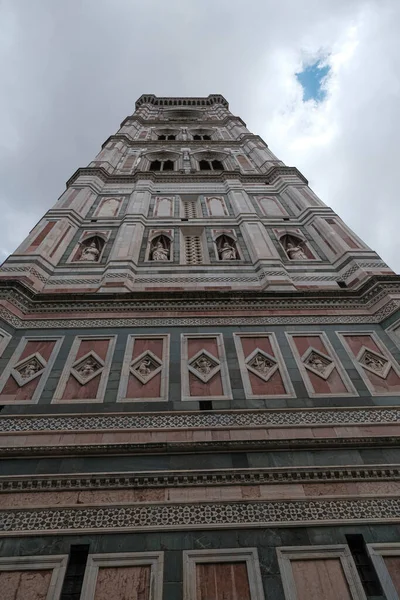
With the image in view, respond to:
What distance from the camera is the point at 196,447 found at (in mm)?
4172

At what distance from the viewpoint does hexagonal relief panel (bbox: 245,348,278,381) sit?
5.25m

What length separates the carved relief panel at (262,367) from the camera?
497 cm

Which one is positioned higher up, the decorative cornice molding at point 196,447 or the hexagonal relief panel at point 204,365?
the hexagonal relief panel at point 204,365

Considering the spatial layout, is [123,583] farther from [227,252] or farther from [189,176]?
[189,176]

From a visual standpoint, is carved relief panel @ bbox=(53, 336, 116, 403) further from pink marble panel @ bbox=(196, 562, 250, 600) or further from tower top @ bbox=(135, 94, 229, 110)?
tower top @ bbox=(135, 94, 229, 110)

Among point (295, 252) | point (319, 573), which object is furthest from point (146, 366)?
point (295, 252)

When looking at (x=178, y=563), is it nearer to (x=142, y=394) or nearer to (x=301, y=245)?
(x=142, y=394)

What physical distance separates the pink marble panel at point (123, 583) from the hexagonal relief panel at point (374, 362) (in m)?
3.52

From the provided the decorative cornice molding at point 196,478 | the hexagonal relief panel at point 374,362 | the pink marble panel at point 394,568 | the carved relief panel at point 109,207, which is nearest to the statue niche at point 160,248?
the carved relief panel at point 109,207

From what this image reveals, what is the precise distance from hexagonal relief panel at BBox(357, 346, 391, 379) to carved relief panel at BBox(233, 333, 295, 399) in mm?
1078

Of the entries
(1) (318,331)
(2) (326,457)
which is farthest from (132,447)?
(1) (318,331)

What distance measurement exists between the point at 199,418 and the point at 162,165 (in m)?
12.5

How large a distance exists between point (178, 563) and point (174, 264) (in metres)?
5.42

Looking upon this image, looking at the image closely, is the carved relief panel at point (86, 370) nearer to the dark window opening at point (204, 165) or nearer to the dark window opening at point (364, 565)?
the dark window opening at point (364, 565)
